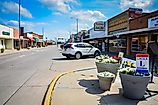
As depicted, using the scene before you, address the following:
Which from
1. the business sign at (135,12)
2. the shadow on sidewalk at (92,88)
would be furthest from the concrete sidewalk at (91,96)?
the business sign at (135,12)

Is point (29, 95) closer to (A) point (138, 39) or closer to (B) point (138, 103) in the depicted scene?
(B) point (138, 103)

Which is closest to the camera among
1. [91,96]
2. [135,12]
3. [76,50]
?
[91,96]

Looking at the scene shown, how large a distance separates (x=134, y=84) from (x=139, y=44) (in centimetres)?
1947

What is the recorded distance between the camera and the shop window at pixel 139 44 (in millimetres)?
24484

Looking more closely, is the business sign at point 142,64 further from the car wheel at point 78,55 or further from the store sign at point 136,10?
Answer: the store sign at point 136,10

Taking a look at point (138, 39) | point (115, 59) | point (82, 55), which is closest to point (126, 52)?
point (138, 39)

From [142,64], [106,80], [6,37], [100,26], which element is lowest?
[106,80]

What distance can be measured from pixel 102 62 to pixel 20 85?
3519 mm

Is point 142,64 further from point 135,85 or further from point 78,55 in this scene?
point 78,55

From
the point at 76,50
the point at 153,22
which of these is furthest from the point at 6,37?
the point at 153,22

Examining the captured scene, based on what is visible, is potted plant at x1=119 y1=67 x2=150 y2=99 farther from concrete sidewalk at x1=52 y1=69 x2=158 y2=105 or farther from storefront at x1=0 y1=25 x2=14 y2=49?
storefront at x1=0 y1=25 x2=14 y2=49

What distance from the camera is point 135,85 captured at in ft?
22.8

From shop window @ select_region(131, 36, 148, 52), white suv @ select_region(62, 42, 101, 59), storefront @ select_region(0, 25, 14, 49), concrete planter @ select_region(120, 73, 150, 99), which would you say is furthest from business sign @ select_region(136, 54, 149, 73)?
storefront @ select_region(0, 25, 14, 49)

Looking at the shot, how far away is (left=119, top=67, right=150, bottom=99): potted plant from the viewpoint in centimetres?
689
